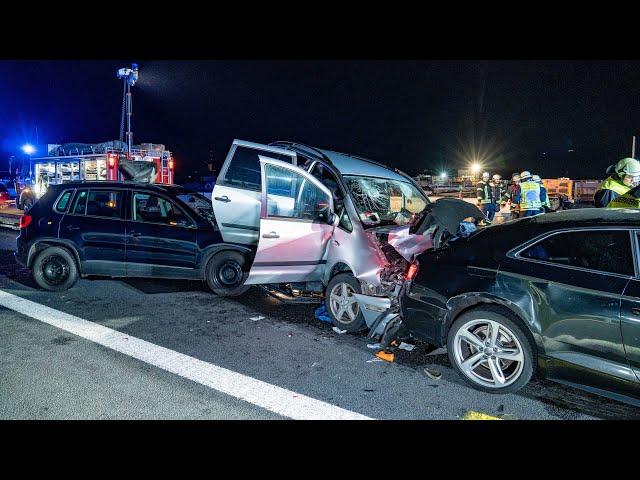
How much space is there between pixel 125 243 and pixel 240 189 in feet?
6.25

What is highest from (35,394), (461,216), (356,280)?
(461,216)

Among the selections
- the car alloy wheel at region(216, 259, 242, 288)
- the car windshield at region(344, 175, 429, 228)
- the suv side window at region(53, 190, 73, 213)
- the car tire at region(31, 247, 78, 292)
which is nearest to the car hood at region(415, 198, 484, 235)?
the car windshield at region(344, 175, 429, 228)

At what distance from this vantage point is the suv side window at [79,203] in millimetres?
6848

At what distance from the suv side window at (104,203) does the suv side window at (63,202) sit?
315 mm

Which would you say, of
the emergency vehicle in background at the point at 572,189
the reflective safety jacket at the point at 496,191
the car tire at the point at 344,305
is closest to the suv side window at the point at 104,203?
the car tire at the point at 344,305

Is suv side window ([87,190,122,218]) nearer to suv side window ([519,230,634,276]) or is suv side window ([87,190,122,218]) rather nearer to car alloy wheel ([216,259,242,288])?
car alloy wheel ([216,259,242,288])

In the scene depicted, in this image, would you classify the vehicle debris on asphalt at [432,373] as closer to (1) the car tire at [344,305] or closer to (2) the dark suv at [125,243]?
(1) the car tire at [344,305]

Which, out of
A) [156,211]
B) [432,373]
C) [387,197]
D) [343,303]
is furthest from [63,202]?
[432,373]

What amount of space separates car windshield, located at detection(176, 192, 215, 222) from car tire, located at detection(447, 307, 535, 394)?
4.41 metres
